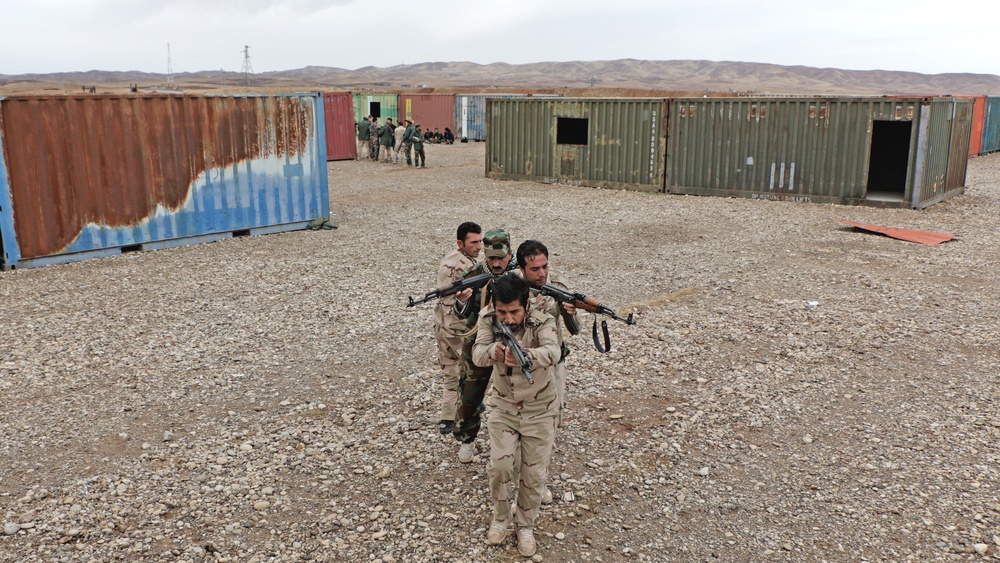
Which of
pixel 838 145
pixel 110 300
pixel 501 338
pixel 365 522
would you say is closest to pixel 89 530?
pixel 365 522

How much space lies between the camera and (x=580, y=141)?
22359mm

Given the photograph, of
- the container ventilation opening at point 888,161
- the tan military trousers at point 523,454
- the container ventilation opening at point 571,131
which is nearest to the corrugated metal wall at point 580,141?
the container ventilation opening at point 571,131

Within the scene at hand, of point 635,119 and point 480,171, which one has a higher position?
point 635,119

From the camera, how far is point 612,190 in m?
21.1

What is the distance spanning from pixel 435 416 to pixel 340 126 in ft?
81.1

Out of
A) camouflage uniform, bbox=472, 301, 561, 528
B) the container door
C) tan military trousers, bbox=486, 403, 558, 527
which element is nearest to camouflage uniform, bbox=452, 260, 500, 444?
camouflage uniform, bbox=472, 301, 561, 528

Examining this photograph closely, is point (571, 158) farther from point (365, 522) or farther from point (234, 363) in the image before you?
point (365, 522)

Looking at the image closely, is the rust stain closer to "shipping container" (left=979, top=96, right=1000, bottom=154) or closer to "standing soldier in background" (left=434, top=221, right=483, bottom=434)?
"standing soldier in background" (left=434, top=221, right=483, bottom=434)

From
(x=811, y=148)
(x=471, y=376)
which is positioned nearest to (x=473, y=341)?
(x=471, y=376)

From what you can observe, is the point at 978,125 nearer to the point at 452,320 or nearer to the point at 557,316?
the point at 452,320

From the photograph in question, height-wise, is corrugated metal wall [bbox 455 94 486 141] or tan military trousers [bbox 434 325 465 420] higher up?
corrugated metal wall [bbox 455 94 486 141]

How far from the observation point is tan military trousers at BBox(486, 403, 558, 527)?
4418 mm

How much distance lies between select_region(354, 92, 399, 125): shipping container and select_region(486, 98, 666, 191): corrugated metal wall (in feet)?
49.4

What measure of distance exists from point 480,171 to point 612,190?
6.11 m
